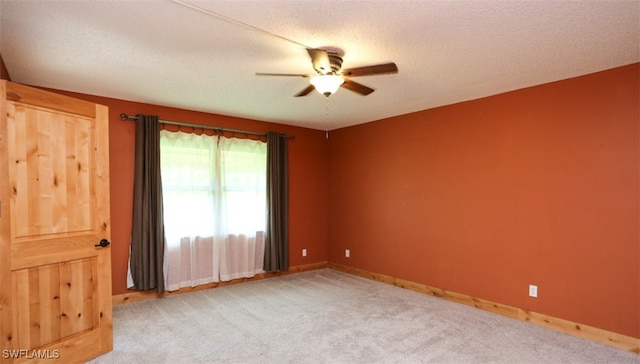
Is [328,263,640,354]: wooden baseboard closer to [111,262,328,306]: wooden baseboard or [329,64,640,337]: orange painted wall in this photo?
[329,64,640,337]: orange painted wall

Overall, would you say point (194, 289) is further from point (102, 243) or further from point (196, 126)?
point (196, 126)

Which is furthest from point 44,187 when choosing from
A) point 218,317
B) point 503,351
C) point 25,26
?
point 503,351

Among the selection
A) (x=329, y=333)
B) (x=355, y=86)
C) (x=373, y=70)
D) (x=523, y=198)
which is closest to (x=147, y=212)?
(x=329, y=333)

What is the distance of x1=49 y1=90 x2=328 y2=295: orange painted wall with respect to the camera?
3.92 m

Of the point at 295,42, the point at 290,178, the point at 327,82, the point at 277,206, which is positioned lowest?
the point at 277,206

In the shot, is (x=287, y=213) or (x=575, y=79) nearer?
(x=575, y=79)

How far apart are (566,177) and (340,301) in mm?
2800

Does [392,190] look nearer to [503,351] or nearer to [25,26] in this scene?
[503,351]

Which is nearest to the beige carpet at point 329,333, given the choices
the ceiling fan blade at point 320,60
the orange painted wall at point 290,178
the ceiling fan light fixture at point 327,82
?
the orange painted wall at point 290,178

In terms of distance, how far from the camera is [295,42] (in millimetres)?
2389

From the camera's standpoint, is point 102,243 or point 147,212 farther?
point 147,212

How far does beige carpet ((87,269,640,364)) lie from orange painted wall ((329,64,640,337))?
1.41 ft

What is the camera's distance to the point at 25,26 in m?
2.15

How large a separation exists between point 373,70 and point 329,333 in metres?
2.40
